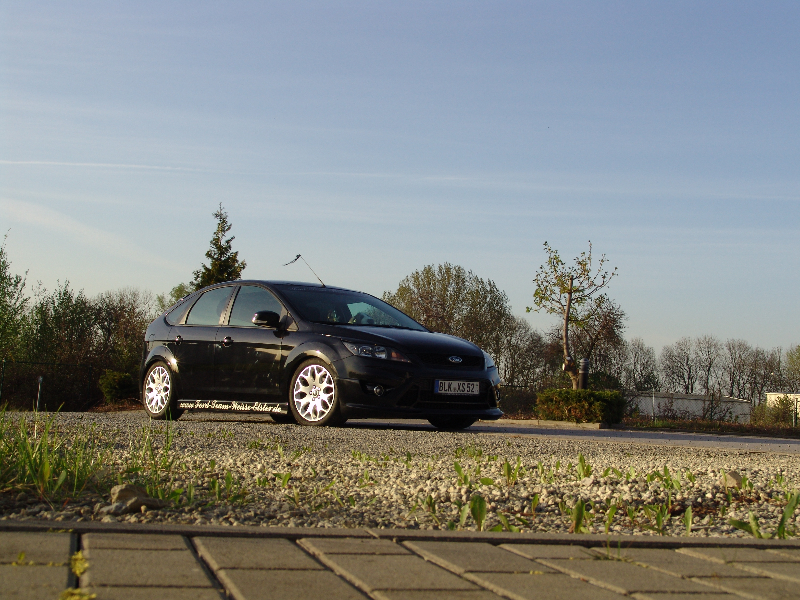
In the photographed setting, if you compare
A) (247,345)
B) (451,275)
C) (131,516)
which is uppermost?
(451,275)

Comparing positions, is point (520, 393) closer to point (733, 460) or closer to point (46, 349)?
point (733, 460)

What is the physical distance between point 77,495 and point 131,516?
514 mm

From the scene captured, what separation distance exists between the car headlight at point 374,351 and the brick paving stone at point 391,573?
5805mm

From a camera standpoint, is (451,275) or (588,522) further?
(451,275)

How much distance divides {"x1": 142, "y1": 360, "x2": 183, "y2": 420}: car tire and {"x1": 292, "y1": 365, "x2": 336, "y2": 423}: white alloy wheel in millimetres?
→ 1885

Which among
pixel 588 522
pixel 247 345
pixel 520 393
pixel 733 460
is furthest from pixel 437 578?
pixel 520 393

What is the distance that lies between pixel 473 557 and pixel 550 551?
0.27 m

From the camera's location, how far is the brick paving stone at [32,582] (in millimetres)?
1686

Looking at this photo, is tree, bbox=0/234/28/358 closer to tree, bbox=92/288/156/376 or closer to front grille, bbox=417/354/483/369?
tree, bbox=92/288/156/376

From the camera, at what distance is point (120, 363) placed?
3412cm

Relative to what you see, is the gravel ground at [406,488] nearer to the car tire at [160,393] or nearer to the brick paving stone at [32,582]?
the brick paving stone at [32,582]

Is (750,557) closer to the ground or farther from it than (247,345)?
closer to the ground

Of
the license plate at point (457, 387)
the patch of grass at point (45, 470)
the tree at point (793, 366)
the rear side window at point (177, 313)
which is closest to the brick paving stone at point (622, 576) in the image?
the patch of grass at point (45, 470)

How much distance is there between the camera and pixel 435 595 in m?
1.85
